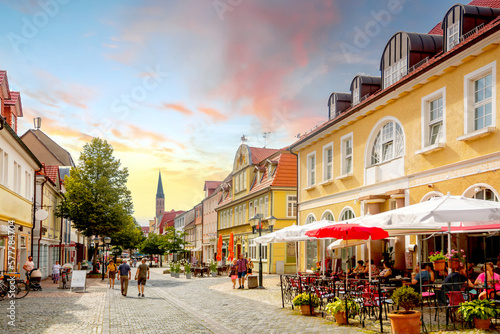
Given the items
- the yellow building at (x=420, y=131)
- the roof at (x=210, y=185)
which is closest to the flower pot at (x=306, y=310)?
the yellow building at (x=420, y=131)

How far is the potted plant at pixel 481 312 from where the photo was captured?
33.6 feet

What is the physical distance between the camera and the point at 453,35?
1734 cm

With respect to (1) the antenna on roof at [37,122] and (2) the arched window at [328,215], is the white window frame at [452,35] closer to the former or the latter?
(2) the arched window at [328,215]

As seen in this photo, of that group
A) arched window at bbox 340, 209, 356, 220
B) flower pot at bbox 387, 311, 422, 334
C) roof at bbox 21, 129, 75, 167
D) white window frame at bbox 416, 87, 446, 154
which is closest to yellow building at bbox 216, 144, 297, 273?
arched window at bbox 340, 209, 356, 220

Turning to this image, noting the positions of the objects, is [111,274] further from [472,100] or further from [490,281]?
[490,281]

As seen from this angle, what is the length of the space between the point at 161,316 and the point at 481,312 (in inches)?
333

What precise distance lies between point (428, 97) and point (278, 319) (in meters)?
9.04

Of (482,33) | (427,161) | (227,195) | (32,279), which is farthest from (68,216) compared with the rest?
(482,33)

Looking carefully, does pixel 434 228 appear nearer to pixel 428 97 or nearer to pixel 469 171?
pixel 469 171

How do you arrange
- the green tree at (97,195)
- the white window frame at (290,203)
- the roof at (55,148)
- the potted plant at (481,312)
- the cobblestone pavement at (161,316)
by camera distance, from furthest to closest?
the roof at (55,148)
the white window frame at (290,203)
the green tree at (97,195)
the cobblestone pavement at (161,316)
the potted plant at (481,312)

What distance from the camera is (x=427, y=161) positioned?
1780 centimetres

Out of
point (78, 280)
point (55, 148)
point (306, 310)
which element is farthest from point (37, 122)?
point (306, 310)

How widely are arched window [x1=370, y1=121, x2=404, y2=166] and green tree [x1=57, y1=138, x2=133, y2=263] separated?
23.3 meters

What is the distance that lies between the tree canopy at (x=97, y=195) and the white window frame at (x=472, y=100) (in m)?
29.1
